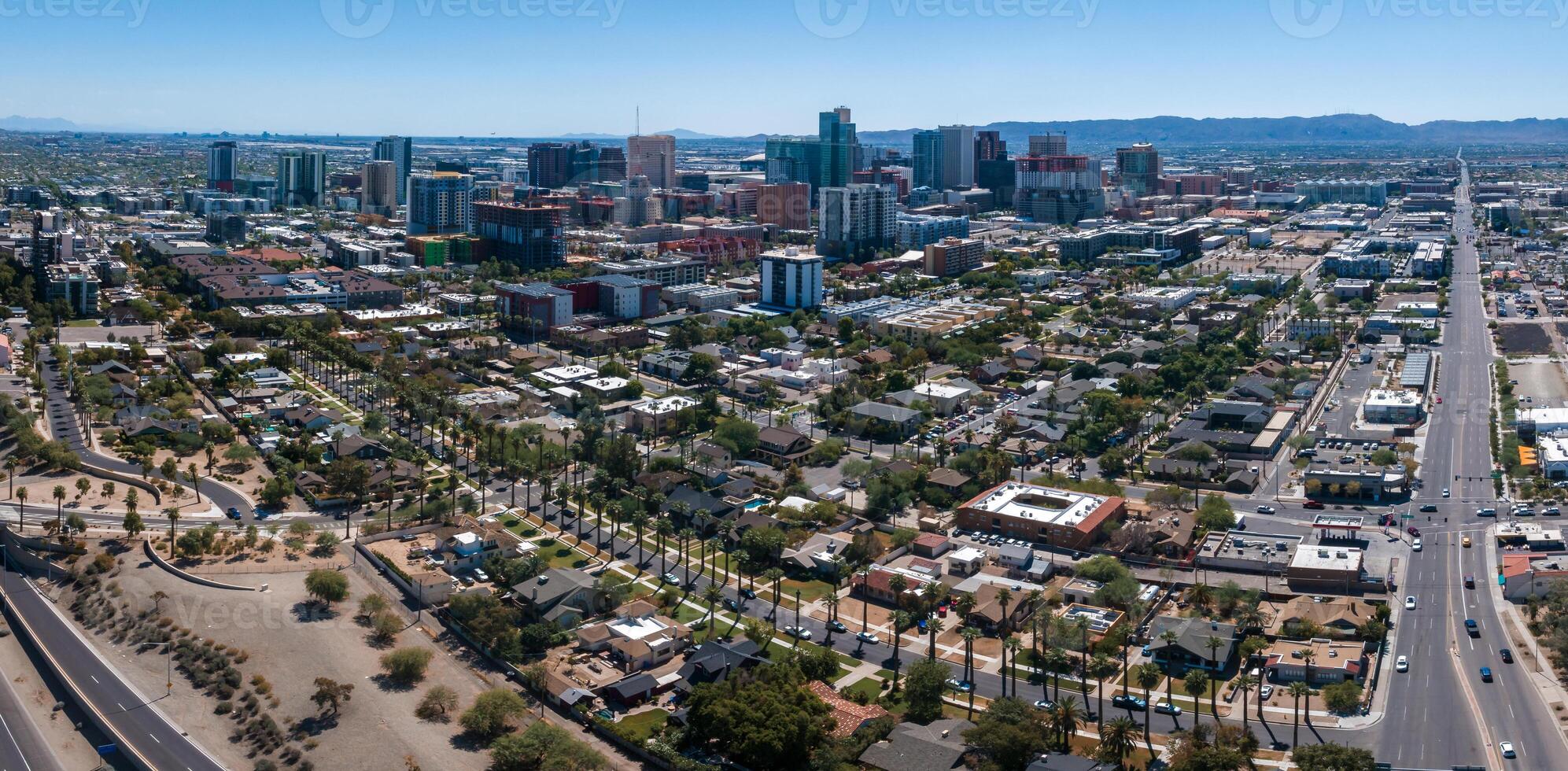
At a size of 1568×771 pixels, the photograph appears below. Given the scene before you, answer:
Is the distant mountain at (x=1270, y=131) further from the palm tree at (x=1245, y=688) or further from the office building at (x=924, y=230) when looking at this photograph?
the palm tree at (x=1245, y=688)

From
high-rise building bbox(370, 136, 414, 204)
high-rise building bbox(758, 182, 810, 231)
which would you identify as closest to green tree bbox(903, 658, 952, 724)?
high-rise building bbox(758, 182, 810, 231)

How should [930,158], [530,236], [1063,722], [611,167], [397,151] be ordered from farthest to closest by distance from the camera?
[930,158] < [397,151] < [611,167] < [530,236] < [1063,722]

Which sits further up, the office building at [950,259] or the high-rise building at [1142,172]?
the high-rise building at [1142,172]

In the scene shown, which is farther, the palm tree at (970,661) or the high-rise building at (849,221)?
the high-rise building at (849,221)

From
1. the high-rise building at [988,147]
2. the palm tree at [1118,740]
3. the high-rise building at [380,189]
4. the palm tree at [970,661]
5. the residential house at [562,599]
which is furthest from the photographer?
the high-rise building at [988,147]

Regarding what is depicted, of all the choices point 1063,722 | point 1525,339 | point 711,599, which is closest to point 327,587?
point 711,599

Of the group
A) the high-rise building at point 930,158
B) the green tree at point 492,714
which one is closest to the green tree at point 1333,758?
the green tree at point 492,714

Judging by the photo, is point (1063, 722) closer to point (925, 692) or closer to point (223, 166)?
point (925, 692)
